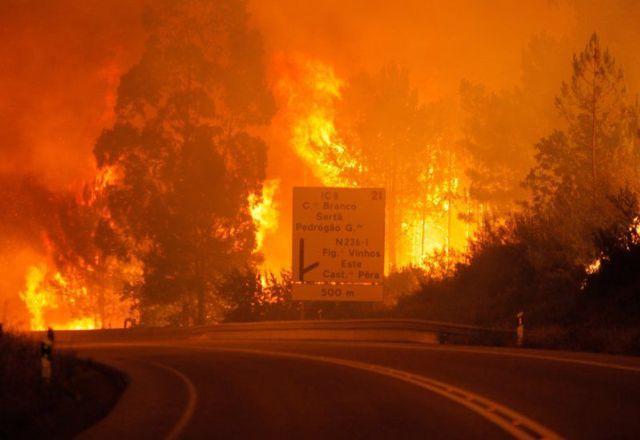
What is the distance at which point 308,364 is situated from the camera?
70.3 ft

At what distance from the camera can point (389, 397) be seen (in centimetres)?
1434

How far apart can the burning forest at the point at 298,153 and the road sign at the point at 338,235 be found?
2666mm

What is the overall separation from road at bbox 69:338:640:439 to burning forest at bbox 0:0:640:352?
27.6ft

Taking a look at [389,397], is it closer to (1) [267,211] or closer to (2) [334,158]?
(1) [267,211]

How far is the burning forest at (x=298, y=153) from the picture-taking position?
35250 millimetres

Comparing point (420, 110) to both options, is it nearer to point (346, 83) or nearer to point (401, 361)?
point (346, 83)

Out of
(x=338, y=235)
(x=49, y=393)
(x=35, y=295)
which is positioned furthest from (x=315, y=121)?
(x=49, y=393)

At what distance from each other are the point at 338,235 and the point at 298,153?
34448 millimetres

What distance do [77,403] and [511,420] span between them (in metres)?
8.06

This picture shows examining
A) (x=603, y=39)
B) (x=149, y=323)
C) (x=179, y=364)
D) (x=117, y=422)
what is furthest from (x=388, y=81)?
(x=117, y=422)

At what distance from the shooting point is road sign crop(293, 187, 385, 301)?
36.3 m

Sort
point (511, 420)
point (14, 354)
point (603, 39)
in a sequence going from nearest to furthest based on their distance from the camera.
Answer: point (511, 420) < point (14, 354) < point (603, 39)

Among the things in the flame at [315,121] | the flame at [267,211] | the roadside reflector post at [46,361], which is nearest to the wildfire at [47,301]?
the flame at [267,211]

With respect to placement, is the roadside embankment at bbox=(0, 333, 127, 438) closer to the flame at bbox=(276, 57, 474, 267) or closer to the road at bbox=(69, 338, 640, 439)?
the road at bbox=(69, 338, 640, 439)
